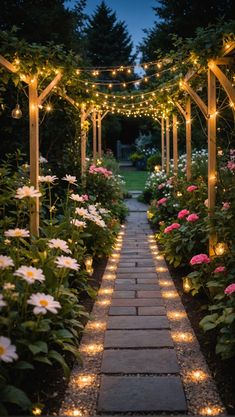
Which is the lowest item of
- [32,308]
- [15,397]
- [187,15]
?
[15,397]

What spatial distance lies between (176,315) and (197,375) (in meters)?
1.08

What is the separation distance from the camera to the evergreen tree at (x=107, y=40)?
32688 millimetres

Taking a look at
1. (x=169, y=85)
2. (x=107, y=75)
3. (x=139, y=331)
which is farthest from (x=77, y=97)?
(x=107, y=75)

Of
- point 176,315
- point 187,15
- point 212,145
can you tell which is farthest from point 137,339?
point 187,15

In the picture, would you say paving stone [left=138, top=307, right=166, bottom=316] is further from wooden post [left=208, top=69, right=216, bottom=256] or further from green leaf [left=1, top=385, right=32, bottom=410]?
green leaf [left=1, top=385, right=32, bottom=410]

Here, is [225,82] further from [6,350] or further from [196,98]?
[6,350]

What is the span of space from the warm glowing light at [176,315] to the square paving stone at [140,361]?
665 millimetres

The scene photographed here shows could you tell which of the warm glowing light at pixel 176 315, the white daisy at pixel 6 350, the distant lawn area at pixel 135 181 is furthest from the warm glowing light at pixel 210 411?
the distant lawn area at pixel 135 181

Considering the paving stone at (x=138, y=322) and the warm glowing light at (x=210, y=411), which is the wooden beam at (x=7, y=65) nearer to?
the paving stone at (x=138, y=322)

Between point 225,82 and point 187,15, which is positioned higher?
point 187,15

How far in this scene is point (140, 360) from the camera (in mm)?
2809

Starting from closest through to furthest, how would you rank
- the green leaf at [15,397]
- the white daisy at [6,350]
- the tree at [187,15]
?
the white daisy at [6,350]
the green leaf at [15,397]
the tree at [187,15]

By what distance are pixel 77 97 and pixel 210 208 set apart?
343 centimetres

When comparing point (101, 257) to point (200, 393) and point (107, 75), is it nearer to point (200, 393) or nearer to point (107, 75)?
point (200, 393)
